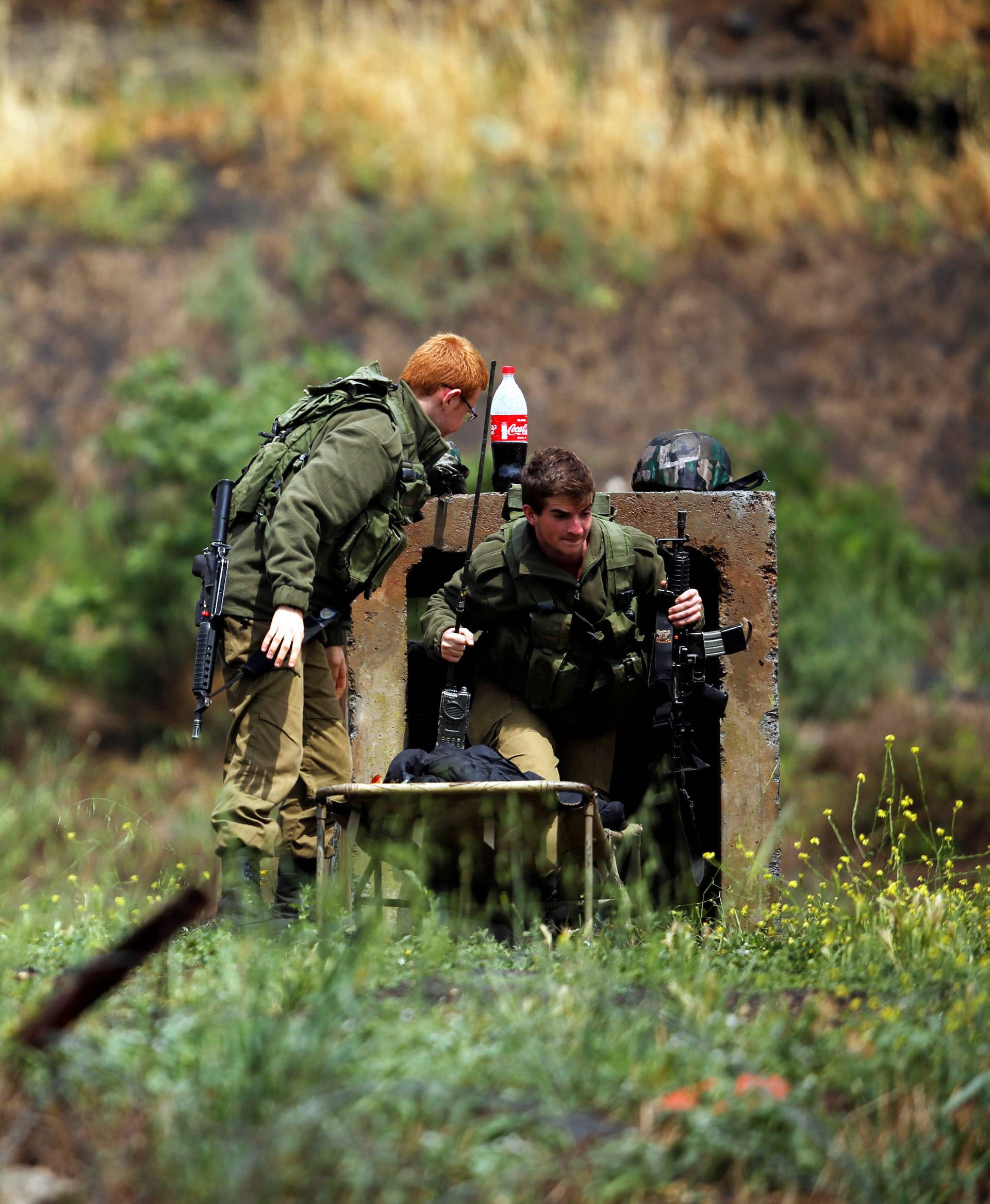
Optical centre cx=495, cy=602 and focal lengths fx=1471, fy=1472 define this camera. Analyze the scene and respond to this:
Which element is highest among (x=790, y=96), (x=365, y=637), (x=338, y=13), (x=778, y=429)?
(x=338, y=13)

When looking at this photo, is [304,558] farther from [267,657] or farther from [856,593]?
[856,593]

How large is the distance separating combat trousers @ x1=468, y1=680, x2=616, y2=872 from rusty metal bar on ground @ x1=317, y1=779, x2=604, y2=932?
96 millimetres

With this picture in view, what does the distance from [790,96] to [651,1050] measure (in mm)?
14104

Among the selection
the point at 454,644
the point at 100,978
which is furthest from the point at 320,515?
the point at 100,978

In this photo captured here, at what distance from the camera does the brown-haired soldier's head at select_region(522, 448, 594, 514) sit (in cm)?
491

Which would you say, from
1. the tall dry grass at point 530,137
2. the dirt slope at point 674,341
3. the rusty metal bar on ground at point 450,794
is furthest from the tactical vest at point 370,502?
the tall dry grass at point 530,137

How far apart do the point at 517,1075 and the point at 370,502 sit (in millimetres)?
2456

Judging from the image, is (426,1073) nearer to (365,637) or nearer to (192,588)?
(365,637)

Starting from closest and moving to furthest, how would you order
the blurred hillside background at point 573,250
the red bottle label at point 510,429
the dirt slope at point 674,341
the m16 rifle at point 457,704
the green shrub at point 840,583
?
the m16 rifle at point 457,704, the red bottle label at point 510,429, the green shrub at point 840,583, the blurred hillside background at point 573,250, the dirt slope at point 674,341

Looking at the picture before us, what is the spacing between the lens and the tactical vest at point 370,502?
4.96 metres

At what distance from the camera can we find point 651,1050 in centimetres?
306

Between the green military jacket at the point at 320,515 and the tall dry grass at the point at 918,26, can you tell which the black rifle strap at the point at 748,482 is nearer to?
the green military jacket at the point at 320,515

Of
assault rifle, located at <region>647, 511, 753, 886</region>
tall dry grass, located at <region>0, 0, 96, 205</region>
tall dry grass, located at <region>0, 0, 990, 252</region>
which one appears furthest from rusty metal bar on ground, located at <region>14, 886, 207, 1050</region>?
tall dry grass, located at <region>0, 0, 96, 205</region>

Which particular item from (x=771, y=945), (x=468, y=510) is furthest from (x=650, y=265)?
(x=771, y=945)
